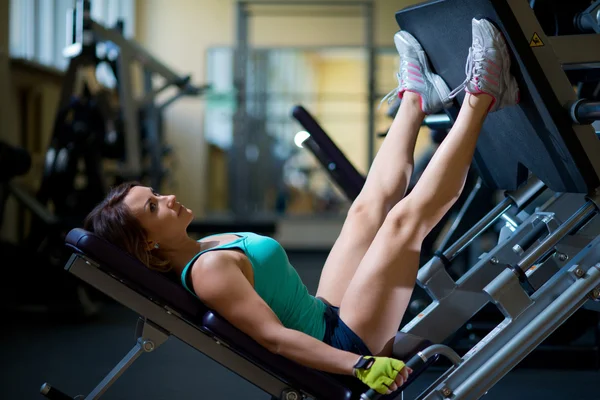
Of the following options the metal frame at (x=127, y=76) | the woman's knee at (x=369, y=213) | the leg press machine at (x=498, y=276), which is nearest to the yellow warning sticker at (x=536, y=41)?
the leg press machine at (x=498, y=276)

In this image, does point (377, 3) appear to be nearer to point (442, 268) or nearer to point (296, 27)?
point (296, 27)

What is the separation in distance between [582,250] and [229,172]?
6716 millimetres

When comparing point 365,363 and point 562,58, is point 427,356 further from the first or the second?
point 562,58

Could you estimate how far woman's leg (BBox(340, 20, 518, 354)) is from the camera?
1.78 metres

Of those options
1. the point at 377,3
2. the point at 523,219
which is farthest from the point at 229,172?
the point at 523,219

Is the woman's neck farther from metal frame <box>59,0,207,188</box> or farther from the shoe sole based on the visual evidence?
metal frame <box>59,0,207,188</box>

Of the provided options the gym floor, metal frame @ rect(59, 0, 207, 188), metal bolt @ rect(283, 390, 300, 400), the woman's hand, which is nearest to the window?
metal frame @ rect(59, 0, 207, 188)

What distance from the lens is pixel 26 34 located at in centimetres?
614

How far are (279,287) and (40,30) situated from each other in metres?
5.36

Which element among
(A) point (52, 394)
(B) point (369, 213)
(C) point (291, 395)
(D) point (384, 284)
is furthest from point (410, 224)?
(A) point (52, 394)

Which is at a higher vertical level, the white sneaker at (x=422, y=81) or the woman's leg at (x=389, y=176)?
the white sneaker at (x=422, y=81)

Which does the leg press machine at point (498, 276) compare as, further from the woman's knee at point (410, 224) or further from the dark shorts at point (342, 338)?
the woman's knee at point (410, 224)

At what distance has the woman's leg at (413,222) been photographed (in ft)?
5.84

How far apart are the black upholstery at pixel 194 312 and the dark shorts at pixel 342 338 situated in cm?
11
